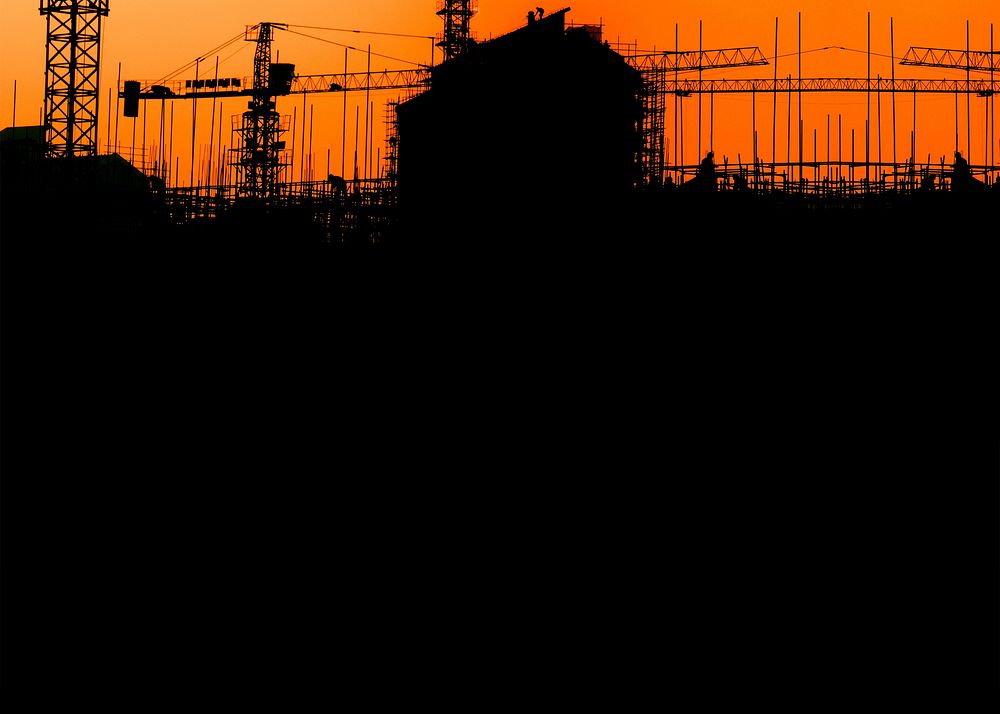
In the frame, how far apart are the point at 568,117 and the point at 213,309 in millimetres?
16585

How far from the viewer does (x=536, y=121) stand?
34094 millimetres

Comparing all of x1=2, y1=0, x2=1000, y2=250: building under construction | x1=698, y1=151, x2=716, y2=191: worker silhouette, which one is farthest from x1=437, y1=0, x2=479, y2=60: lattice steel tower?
x1=698, y1=151, x2=716, y2=191: worker silhouette

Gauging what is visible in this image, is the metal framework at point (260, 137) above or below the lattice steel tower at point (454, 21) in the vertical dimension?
below

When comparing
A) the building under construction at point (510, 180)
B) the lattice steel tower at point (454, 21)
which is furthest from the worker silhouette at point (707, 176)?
the lattice steel tower at point (454, 21)

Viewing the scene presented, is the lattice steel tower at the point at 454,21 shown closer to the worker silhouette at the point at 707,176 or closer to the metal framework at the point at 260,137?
the metal framework at the point at 260,137

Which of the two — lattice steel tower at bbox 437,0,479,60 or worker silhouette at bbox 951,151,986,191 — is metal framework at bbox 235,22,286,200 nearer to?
lattice steel tower at bbox 437,0,479,60

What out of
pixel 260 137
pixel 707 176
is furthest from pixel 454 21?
pixel 707 176

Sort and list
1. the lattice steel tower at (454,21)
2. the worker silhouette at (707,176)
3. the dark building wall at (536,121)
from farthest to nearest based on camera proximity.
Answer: the lattice steel tower at (454,21), the dark building wall at (536,121), the worker silhouette at (707,176)

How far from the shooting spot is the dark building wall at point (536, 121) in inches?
1332

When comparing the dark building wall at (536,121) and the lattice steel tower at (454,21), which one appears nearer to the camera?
the dark building wall at (536,121)

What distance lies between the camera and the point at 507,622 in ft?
33.6

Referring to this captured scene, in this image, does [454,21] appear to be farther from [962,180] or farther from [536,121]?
[962,180]

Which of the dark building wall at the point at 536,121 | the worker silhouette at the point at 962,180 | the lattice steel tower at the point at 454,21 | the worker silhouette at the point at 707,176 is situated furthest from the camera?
the lattice steel tower at the point at 454,21

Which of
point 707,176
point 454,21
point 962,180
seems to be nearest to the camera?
point 962,180
